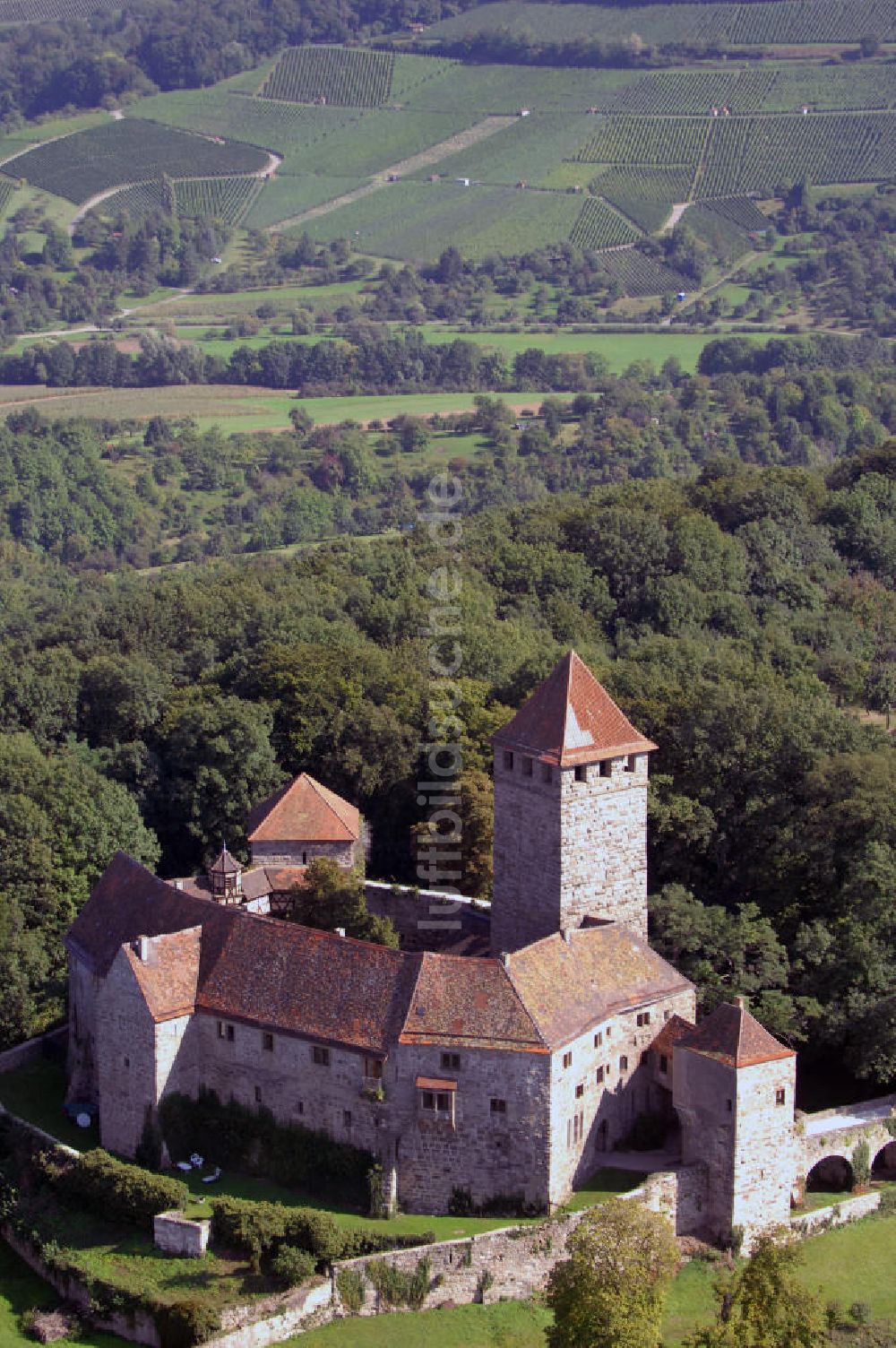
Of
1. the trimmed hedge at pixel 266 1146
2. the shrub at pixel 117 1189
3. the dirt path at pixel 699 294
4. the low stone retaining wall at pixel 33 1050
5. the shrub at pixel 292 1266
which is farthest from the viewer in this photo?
the dirt path at pixel 699 294

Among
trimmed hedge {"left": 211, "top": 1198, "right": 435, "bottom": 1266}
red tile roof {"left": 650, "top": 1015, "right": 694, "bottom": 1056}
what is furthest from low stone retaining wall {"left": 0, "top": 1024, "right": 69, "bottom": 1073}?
red tile roof {"left": 650, "top": 1015, "right": 694, "bottom": 1056}

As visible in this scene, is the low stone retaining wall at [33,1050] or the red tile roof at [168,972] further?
the low stone retaining wall at [33,1050]

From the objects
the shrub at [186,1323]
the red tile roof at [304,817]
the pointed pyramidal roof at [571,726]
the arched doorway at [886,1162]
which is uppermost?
the pointed pyramidal roof at [571,726]

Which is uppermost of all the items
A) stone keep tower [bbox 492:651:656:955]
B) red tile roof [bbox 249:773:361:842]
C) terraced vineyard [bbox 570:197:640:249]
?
stone keep tower [bbox 492:651:656:955]

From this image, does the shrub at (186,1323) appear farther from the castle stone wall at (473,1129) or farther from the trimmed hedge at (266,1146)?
the castle stone wall at (473,1129)

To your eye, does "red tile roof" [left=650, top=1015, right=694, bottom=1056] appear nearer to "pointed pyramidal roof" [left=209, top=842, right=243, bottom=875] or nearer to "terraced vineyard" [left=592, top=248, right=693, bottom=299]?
"pointed pyramidal roof" [left=209, top=842, right=243, bottom=875]

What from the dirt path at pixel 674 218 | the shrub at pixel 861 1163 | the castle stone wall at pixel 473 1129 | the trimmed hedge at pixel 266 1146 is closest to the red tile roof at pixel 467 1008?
the castle stone wall at pixel 473 1129

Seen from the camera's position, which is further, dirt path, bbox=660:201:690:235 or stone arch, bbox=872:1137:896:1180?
dirt path, bbox=660:201:690:235
